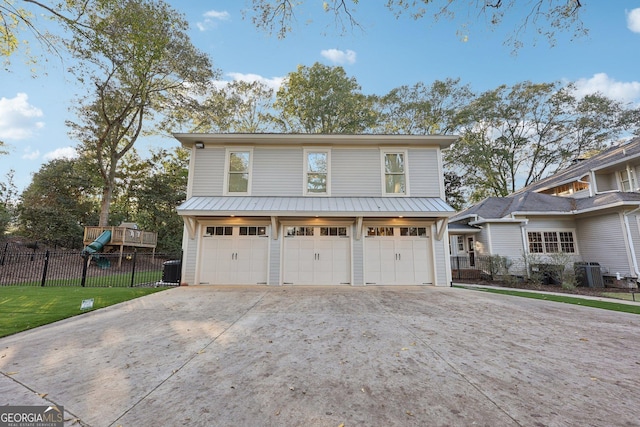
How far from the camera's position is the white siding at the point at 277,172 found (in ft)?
31.4

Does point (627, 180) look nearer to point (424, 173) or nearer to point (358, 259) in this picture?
point (424, 173)

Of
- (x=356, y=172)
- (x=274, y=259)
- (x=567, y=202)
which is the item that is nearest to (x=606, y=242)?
(x=567, y=202)

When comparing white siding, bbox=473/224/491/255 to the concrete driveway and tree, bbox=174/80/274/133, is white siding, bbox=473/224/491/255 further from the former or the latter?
tree, bbox=174/80/274/133

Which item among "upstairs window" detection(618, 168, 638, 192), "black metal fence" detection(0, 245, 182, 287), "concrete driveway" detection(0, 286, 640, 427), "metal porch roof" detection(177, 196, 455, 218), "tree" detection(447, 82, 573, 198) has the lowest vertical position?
"concrete driveway" detection(0, 286, 640, 427)

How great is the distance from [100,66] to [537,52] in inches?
733

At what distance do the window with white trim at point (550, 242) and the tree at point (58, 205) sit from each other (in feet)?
84.6

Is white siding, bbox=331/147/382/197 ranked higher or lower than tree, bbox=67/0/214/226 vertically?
lower

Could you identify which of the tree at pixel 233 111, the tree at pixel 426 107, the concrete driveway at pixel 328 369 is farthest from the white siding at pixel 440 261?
the tree at pixel 233 111

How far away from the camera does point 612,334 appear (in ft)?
13.1

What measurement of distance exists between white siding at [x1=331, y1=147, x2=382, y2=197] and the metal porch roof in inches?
13.7

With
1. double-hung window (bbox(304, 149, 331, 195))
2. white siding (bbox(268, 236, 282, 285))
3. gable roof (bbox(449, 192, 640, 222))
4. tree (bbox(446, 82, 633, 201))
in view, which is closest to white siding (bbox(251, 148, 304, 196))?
double-hung window (bbox(304, 149, 331, 195))

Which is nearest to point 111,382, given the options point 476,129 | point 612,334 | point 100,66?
point 612,334

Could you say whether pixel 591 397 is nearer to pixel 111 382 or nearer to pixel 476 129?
pixel 111 382

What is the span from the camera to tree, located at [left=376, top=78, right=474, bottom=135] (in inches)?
814
